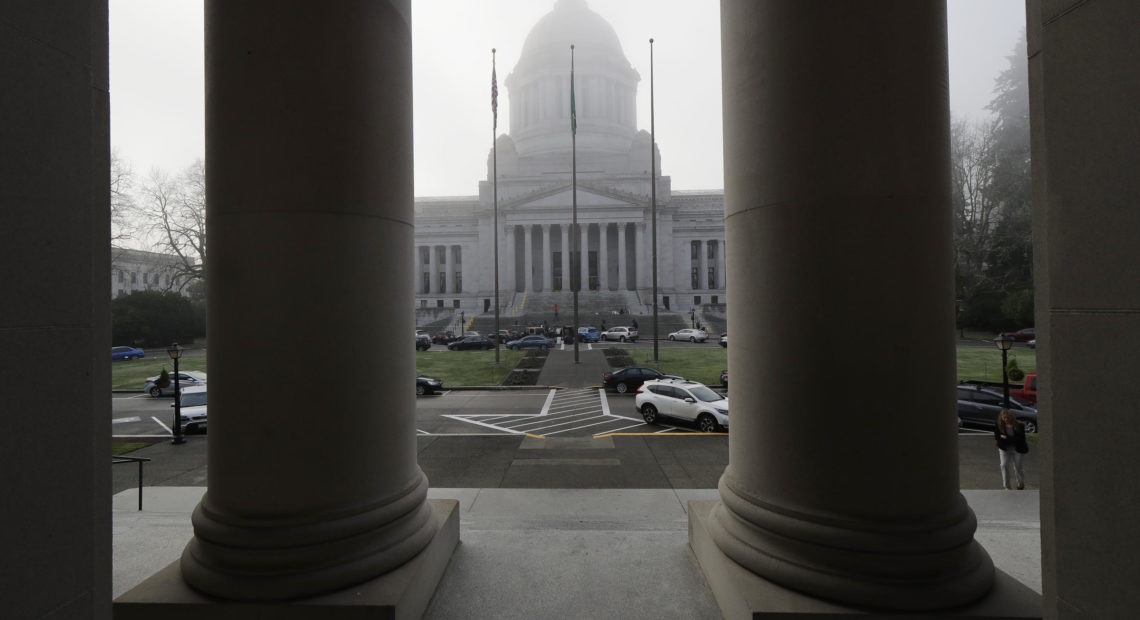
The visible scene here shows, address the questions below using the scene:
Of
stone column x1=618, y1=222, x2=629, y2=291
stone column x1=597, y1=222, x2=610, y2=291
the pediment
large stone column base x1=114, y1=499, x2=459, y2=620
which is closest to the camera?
large stone column base x1=114, y1=499, x2=459, y2=620

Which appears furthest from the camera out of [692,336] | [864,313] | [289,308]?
[692,336]

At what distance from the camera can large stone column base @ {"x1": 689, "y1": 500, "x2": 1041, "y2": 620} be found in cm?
374

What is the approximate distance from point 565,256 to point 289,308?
81.9 metres

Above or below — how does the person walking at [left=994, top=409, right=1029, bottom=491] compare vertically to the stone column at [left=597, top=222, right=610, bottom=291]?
below

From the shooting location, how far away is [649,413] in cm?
1773

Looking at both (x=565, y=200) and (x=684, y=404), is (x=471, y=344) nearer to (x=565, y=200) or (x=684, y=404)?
(x=684, y=404)

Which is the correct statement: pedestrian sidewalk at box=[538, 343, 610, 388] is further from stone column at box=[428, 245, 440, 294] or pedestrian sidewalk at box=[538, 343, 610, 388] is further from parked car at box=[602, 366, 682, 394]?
stone column at box=[428, 245, 440, 294]

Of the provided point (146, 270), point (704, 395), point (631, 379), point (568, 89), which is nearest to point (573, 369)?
point (631, 379)

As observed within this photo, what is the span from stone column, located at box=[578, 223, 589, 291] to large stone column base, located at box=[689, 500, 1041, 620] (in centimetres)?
7773

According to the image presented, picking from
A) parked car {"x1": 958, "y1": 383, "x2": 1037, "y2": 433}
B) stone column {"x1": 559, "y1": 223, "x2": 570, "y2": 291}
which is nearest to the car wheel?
parked car {"x1": 958, "y1": 383, "x2": 1037, "y2": 433}

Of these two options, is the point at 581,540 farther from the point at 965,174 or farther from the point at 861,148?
the point at 965,174

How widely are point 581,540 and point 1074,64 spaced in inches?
211

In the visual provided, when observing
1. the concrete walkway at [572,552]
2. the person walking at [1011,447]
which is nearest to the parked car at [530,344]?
the person walking at [1011,447]

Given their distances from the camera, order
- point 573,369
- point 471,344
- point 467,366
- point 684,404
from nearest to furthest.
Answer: point 684,404
point 573,369
point 467,366
point 471,344
